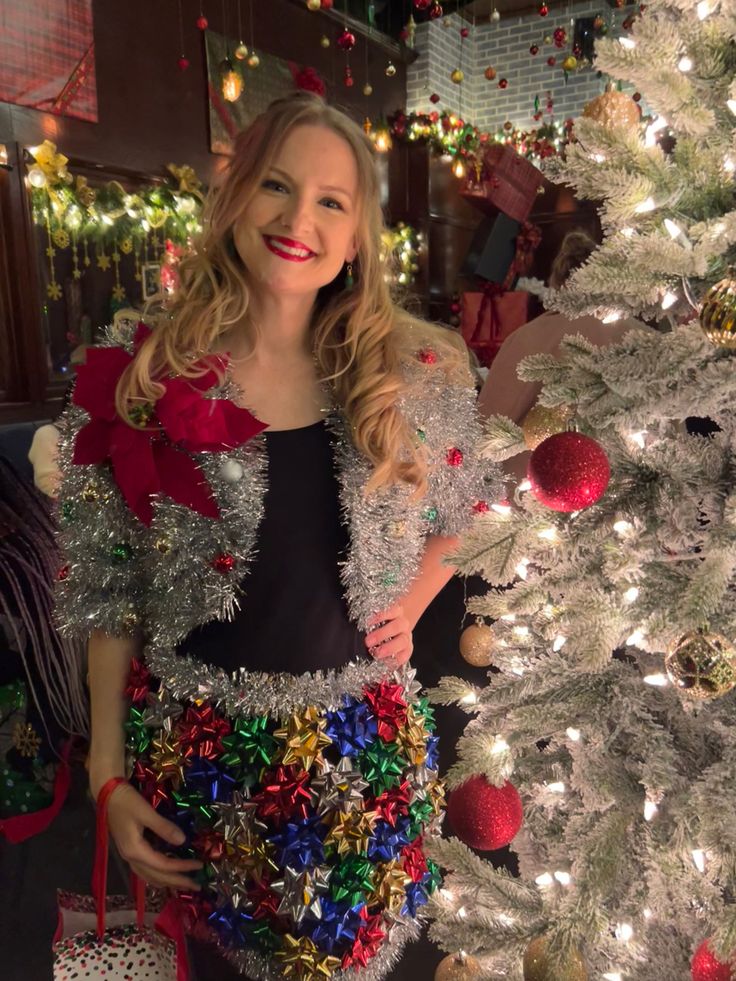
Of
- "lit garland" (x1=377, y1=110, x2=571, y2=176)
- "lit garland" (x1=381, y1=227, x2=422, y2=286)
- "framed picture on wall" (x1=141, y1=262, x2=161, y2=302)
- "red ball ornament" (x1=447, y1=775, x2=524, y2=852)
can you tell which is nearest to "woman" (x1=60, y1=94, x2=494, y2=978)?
"red ball ornament" (x1=447, y1=775, x2=524, y2=852)

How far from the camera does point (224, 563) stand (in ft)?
3.90

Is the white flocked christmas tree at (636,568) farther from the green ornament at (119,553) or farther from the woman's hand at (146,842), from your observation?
the green ornament at (119,553)

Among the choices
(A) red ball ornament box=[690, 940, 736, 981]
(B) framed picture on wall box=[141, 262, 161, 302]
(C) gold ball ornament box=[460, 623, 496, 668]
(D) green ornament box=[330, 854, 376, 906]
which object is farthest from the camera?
(B) framed picture on wall box=[141, 262, 161, 302]

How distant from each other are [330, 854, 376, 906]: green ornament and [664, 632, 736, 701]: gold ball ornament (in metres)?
0.56

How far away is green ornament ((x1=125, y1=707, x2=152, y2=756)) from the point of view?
4.01ft

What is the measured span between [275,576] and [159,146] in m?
4.52

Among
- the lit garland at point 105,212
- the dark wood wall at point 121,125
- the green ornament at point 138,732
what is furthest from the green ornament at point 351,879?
the lit garland at point 105,212

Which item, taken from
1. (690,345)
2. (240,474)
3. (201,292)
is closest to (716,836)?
(690,345)

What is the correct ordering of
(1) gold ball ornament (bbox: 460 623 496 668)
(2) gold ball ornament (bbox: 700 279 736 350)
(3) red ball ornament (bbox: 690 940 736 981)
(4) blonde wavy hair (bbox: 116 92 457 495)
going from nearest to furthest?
(2) gold ball ornament (bbox: 700 279 736 350)
(3) red ball ornament (bbox: 690 940 736 981)
(4) blonde wavy hair (bbox: 116 92 457 495)
(1) gold ball ornament (bbox: 460 623 496 668)

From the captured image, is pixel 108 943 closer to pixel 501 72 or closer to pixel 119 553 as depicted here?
pixel 119 553

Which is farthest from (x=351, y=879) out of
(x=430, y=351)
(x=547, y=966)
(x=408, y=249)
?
(x=408, y=249)

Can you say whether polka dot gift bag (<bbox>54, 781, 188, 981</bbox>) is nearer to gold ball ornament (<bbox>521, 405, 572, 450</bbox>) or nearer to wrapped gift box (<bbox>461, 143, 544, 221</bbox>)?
gold ball ornament (<bbox>521, 405, 572, 450</bbox>)

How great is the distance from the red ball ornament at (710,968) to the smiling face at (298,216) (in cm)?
112

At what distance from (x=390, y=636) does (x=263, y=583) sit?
0.26 meters
